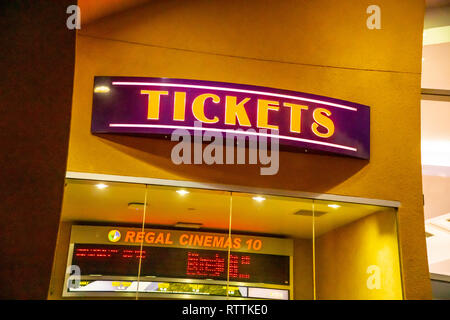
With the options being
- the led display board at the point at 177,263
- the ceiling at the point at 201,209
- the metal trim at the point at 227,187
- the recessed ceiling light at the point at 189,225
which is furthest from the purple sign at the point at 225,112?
the led display board at the point at 177,263

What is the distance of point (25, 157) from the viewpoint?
6.21ft

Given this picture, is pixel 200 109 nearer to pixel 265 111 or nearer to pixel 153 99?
pixel 153 99

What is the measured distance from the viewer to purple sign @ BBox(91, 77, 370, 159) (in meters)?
6.18

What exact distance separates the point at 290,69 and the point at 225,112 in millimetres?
1361

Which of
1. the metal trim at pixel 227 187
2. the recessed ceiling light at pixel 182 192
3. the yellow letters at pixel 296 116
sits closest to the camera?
the metal trim at pixel 227 187

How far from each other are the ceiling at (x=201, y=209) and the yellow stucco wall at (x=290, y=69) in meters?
0.27

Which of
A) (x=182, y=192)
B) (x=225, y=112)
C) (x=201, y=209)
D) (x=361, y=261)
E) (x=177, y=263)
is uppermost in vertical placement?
(x=225, y=112)

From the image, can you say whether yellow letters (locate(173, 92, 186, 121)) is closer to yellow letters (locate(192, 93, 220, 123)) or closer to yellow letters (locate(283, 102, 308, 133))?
yellow letters (locate(192, 93, 220, 123))

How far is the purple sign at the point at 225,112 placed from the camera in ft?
20.3

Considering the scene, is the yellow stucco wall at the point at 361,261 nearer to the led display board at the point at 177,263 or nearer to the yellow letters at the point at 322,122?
the led display board at the point at 177,263

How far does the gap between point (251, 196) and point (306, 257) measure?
1.31m

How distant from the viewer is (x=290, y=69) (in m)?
6.93

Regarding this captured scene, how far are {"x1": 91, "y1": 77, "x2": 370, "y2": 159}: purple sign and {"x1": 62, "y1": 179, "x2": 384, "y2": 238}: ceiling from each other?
0.84 m

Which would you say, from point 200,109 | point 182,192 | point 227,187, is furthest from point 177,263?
point 200,109
